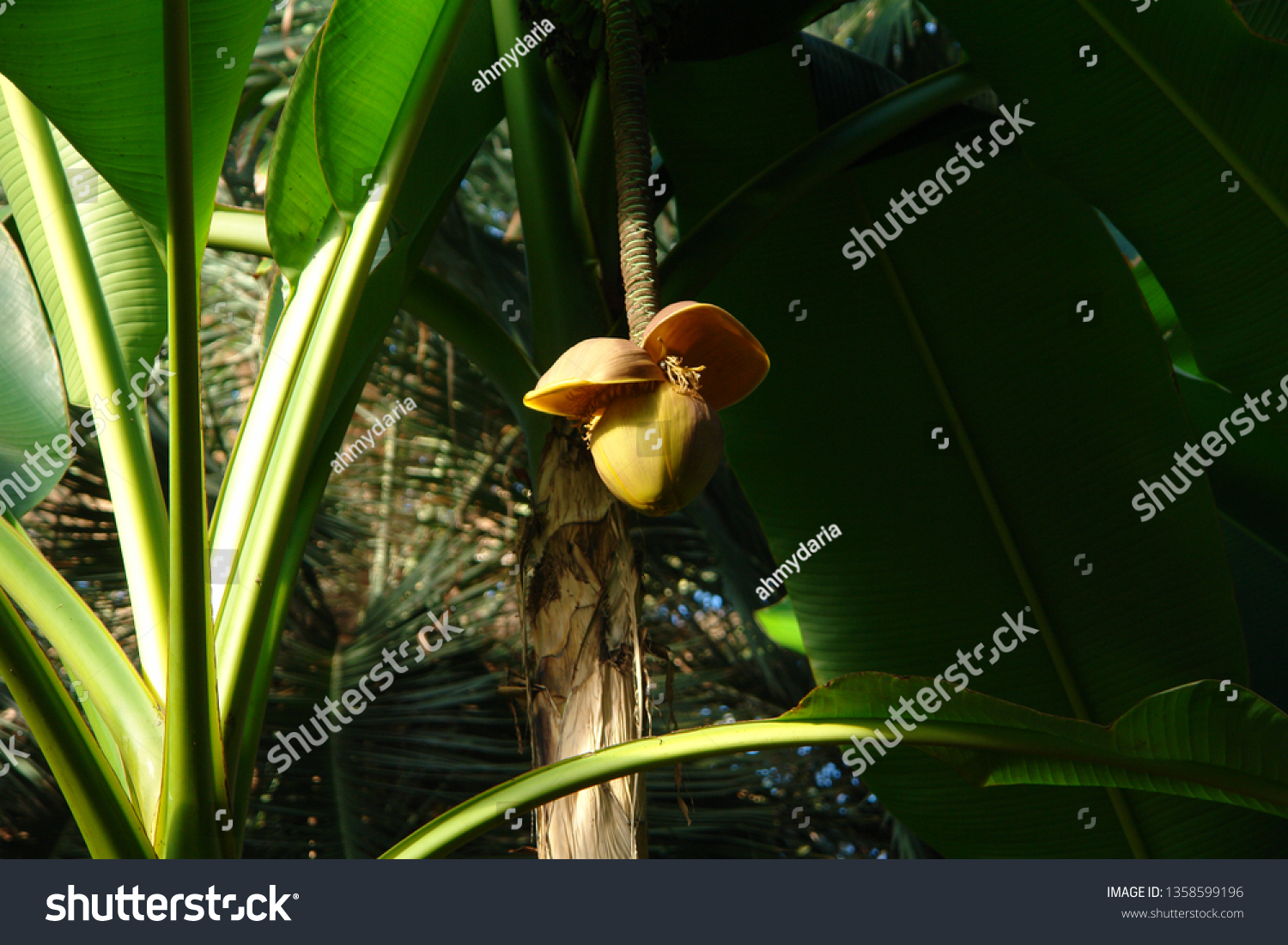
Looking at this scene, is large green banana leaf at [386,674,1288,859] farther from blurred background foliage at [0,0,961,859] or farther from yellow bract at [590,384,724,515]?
blurred background foliage at [0,0,961,859]

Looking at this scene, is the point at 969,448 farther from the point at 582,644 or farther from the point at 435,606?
the point at 435,606

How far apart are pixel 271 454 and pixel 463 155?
0.43m

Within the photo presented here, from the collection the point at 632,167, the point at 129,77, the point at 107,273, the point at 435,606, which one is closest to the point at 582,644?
the point at 632,167

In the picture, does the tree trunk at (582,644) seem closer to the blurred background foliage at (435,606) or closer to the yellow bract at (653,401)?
the yellow bract at (653,401)

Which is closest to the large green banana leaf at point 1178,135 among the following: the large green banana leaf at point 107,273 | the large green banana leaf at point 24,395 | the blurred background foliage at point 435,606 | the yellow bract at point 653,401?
the yellow bract at point 653,401

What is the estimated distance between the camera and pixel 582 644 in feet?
2.68

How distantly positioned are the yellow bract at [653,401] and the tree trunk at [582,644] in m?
0.18

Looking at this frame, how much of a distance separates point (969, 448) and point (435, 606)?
230 centimetres

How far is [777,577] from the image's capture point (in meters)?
1.22

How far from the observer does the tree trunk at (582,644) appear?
2.59 feet

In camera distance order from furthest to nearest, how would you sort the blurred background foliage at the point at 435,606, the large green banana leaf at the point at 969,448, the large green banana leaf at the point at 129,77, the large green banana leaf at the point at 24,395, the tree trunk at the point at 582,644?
the blurred background foliage at the point at 435,606
the large green banana leaf at the point at 969,448
the large green banana leaf at the point at 24,395
the tree trunk at the point at 582,644
the large green banana leaf at the point at 129,77
